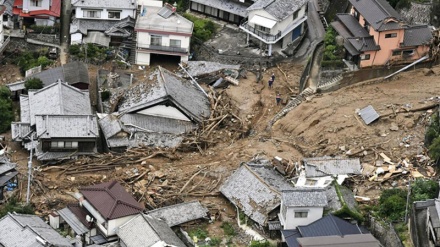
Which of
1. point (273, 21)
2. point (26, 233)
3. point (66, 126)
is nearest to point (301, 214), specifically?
point (26, 233)

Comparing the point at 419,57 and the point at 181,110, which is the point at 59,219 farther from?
the point at 419,57

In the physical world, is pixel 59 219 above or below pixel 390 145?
below

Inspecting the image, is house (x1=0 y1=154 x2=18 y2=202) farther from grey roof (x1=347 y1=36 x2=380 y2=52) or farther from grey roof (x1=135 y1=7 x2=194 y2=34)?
grey roof (x1=347 y1=36 x2=380 y2=52)

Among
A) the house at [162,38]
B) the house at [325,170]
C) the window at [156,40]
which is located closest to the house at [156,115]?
the house at [162,38]

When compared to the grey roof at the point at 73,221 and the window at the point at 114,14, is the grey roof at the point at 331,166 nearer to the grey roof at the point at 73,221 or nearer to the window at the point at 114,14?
the grey roof at the point at 73,221

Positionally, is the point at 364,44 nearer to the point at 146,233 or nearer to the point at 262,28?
the point at 262,28

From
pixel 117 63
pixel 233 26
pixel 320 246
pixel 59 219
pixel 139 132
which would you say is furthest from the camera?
pixel 233 26

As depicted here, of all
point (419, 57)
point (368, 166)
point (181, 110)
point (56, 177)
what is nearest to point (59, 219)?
point (56, 177)

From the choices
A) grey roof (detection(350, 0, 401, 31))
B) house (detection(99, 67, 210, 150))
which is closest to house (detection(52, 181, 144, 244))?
house (detection(99, 67, 210, 150))
